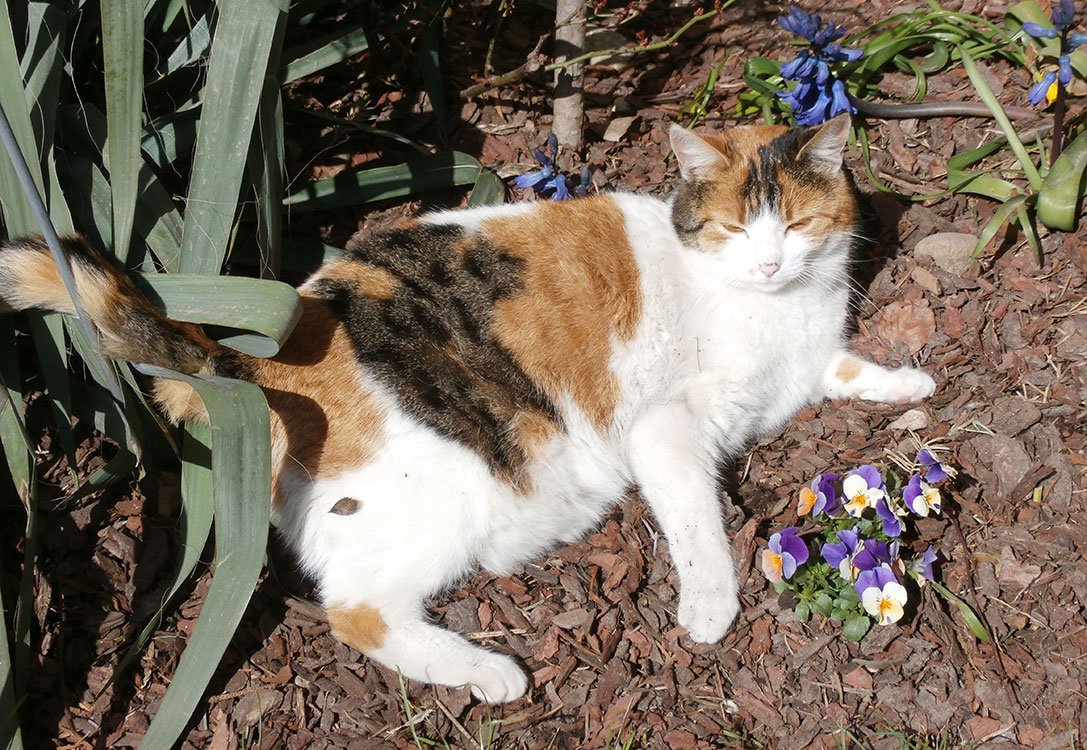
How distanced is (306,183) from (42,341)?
114 cm

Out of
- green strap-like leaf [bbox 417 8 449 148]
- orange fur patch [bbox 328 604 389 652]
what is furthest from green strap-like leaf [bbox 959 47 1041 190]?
orange fur patch [bbox 328 604 389 652]

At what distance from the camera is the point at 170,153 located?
Answer: 2.77 meters

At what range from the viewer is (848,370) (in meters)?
2.99

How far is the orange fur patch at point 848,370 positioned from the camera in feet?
9.77

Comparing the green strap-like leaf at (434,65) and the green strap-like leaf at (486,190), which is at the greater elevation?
the green strap-like leaf at (434,65)

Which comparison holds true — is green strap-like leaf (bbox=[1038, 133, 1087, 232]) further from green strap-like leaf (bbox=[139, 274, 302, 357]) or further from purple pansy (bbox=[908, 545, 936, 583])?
green strap-like leaf (bbox=[139, 274, 302, 357])

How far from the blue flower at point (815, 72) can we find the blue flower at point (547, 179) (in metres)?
0.85

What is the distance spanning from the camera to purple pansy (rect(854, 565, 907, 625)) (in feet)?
7.55

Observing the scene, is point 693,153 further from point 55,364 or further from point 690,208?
point 55,364

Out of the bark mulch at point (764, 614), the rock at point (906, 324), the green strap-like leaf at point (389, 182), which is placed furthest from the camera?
the green strap-like leaf at point (389, 182)

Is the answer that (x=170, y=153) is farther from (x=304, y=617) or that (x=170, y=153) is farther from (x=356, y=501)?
(x=304, y=617)

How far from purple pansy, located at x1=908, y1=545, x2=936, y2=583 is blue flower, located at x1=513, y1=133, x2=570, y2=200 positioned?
5.58ft

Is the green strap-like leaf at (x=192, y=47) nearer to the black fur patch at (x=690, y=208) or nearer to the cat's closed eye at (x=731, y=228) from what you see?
the black fur patch at (x=690, y=208)

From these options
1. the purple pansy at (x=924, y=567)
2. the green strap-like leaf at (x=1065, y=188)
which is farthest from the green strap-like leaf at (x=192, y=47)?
the green strap-like leaf at (x=1065, y=188)
